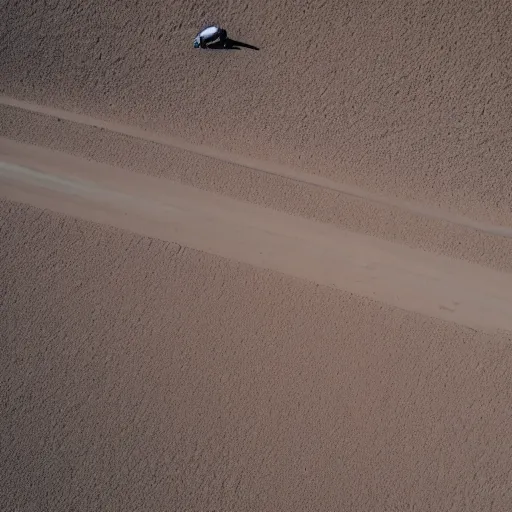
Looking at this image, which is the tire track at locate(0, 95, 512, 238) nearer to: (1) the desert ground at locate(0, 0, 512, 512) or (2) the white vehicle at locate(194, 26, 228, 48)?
(1) the desert ground at locate(0, 0, 512, 512)

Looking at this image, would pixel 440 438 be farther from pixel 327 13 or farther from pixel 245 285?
pixel 327 13

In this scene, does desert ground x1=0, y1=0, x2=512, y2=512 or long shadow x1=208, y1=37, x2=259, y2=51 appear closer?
desert ground x1=0, y1=0, x2=512, y2=512

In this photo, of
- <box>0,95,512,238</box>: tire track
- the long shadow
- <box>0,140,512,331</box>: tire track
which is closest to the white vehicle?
the long shadow

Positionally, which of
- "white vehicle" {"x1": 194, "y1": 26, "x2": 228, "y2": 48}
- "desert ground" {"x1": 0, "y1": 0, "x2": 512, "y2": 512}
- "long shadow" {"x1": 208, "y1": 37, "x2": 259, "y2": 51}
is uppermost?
"white vehicle" {"x1": 194, "y1": 26, "x2": 228, "y2": 48}

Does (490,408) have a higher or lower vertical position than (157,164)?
lower

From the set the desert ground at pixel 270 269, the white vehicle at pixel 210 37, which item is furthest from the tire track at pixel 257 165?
the white vehicle at pixel 210 37

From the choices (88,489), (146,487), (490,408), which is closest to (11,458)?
(88,489)
